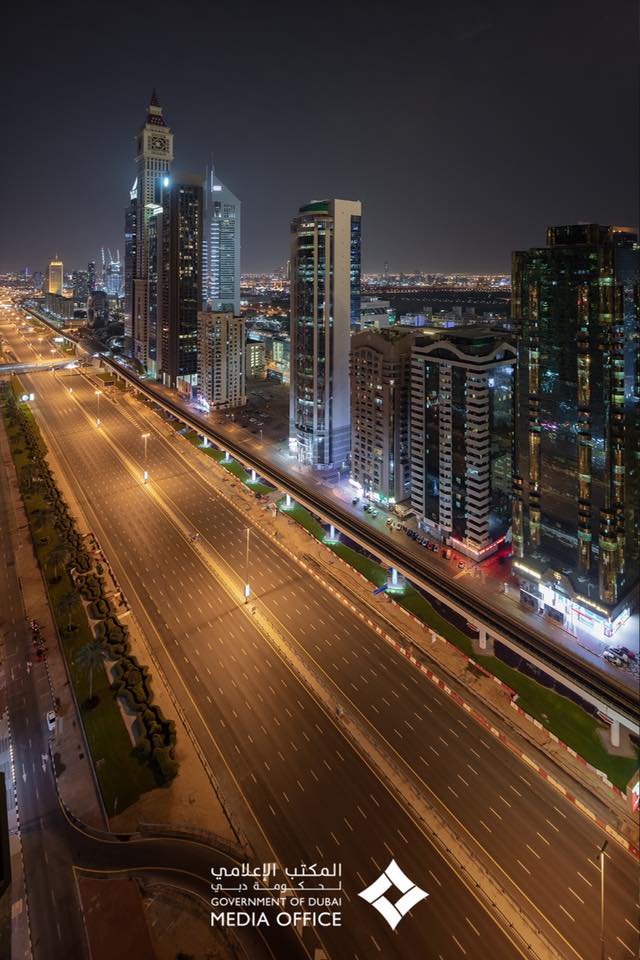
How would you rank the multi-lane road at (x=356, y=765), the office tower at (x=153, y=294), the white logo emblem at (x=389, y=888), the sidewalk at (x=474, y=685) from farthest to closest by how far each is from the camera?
the office tower at (x=153, y=294) < the sidewalk at (x=474, y=685) < the white logo emblem at (x=389, y=888) < the multi-lane road at (x=356, y=765)

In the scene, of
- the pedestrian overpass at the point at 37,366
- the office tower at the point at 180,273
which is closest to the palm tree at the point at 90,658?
the office tower at the point at 180,273

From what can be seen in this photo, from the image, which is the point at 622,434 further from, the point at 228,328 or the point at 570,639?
the point at 228,328

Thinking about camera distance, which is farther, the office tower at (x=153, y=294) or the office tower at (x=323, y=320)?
the office tower at (x=153, y=294)

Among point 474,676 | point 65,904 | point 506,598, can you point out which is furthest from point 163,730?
→ point 506,598

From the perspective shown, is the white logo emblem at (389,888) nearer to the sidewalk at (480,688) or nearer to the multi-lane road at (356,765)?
the multi-lane road at (356,765)

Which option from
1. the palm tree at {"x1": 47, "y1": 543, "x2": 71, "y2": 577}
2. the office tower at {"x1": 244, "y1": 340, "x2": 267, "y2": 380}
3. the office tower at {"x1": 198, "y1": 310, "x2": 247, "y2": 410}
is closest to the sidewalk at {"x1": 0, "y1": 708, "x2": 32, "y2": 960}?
the palm tree at {"x1": 47, "y1": 543, "x2": 71, "y2": 577}

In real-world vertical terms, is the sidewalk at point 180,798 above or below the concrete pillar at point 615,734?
below

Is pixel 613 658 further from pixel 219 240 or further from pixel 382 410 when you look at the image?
pixel 219 240
